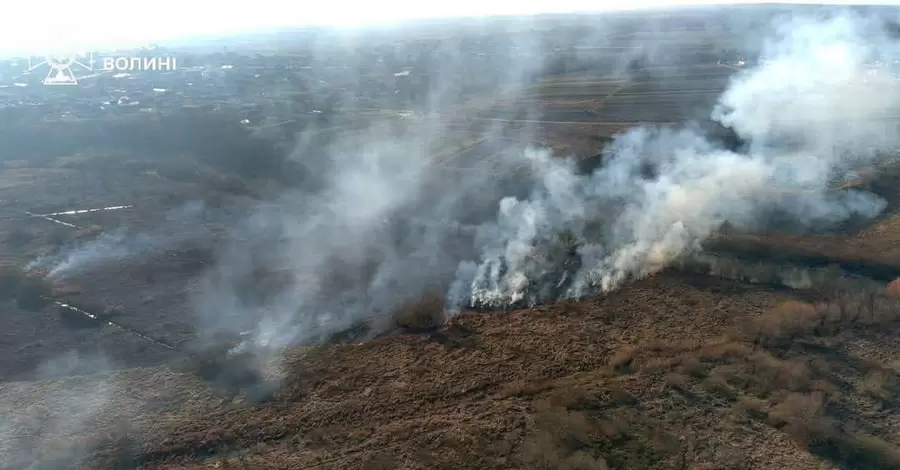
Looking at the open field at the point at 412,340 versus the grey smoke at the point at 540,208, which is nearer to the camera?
the open field at the point at 412,340

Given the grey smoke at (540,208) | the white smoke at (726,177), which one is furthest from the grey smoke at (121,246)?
the white smoke at (726,177)

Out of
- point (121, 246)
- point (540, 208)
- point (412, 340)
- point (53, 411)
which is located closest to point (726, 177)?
point (540, 208)

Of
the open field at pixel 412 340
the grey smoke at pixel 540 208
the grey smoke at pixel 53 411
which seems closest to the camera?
the open field at pixel 412 340

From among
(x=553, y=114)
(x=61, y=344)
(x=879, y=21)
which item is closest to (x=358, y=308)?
(x=61, y=344)

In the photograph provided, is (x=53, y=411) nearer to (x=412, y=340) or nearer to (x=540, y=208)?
(x=412, y=340)

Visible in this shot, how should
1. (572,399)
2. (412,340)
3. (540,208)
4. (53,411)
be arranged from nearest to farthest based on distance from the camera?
(572,399) < (53,411) < (412,340) < (540,208)

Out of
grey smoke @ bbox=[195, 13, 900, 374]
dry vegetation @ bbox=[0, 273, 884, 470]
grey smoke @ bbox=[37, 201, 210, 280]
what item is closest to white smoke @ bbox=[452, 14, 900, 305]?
grey smoke @ bbox=[195, 13, 900, 374]

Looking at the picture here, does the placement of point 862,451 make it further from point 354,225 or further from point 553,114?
point 553,114

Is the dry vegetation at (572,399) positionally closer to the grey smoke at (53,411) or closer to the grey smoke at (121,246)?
the grey smoke at (53,411)

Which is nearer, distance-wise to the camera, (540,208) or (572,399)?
(572,399)
